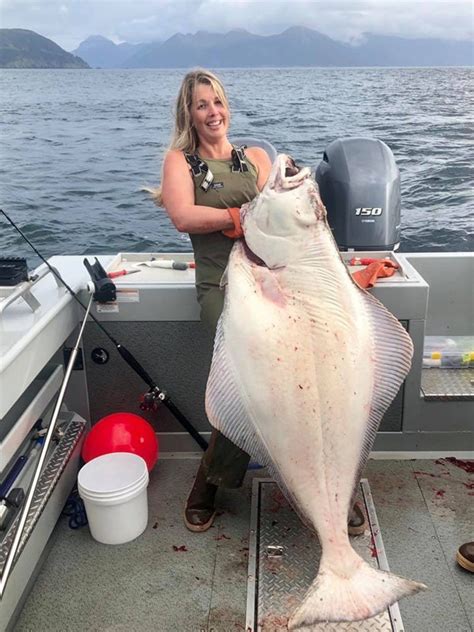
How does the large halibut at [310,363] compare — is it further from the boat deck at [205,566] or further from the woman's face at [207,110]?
the woman's face at [207,110]

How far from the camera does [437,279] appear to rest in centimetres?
429

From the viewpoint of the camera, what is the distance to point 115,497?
9.57 ft

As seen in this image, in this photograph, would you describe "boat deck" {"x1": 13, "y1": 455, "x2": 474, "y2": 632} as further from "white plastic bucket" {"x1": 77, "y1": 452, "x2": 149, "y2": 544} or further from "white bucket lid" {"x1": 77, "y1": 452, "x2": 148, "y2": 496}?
"white bucket lid" {"x1": 77, "y1": 452, "x2": 148, "y2": 496}

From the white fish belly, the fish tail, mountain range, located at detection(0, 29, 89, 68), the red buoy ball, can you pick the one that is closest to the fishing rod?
the red buoy ball

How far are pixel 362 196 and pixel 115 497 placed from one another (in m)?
2.65

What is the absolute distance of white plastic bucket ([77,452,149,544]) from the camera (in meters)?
2.93

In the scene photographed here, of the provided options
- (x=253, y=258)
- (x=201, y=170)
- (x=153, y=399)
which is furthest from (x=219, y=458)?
(x=201, y=170)

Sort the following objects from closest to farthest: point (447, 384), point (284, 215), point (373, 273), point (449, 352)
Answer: point (284, 215)
point (373, 273)
point (447, 384)
point (449, 352)

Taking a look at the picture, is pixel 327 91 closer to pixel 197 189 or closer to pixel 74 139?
pixel 74 139

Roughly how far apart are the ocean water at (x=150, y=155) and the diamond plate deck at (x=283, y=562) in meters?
6.32

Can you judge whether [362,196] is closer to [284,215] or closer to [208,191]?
[208,191]

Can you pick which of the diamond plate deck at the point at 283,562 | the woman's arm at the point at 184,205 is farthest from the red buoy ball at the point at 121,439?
the woman's arm at the point at 184,205

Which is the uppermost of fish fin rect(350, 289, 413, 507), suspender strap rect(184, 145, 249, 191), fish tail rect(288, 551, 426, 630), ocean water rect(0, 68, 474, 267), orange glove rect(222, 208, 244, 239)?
suspender strap rect(184, 145, 249, 191)

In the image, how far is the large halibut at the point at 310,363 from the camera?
86.3 inches
